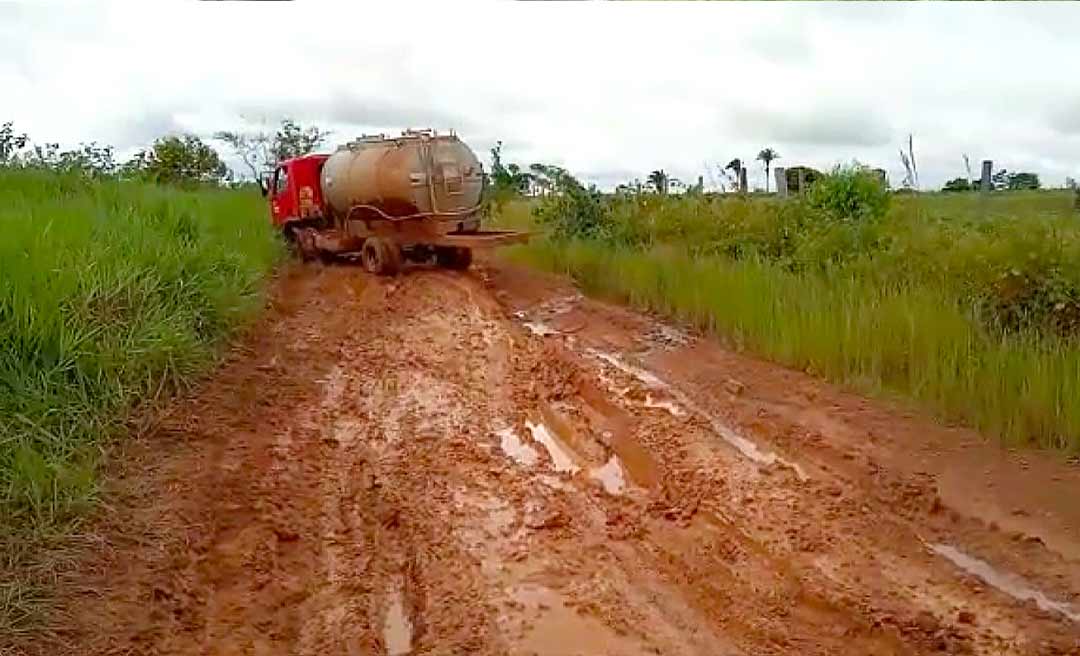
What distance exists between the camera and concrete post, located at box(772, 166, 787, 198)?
43.2 feet

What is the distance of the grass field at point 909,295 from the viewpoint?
6.47 meters

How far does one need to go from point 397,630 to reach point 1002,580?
2.48 metres

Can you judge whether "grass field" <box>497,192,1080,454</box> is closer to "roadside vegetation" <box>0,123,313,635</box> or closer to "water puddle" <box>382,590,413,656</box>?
"water puddle" <box>382,590,413,656</box>

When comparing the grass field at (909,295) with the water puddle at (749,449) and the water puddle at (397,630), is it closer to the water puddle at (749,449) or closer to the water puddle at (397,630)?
the water puddle at (749,449)

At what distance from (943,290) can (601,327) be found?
3107 mm

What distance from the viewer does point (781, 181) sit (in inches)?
539

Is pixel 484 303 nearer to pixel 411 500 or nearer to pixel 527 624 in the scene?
pixel 411 500

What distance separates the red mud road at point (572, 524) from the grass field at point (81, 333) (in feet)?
0.87

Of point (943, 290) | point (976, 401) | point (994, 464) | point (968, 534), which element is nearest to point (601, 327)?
point (943, 290)

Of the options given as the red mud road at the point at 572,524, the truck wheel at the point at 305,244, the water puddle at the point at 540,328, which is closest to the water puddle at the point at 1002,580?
the red mud road at the point at 572,524

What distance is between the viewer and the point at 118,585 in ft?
14.4

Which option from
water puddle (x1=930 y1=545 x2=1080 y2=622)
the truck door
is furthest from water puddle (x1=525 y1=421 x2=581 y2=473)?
the truck door

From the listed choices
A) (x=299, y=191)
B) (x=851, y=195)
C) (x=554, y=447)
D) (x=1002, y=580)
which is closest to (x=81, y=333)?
(x=554, y=447)

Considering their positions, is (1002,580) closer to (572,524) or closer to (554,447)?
(572,524)
